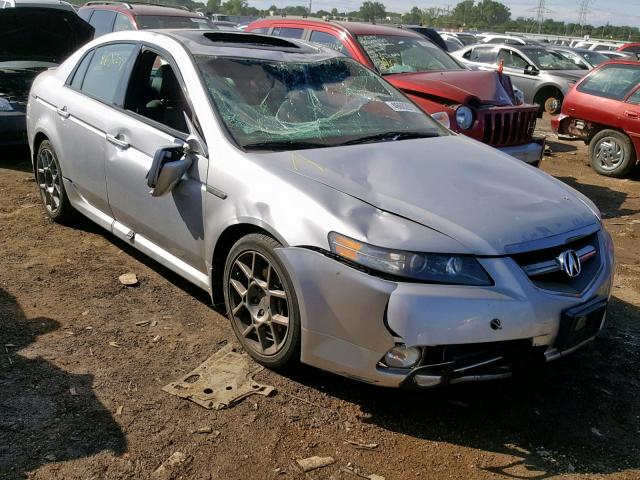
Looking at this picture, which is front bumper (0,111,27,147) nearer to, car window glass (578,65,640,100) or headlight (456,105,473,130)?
headlight (456,105,473,130)

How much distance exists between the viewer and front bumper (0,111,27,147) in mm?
7301

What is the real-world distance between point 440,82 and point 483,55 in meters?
10.0

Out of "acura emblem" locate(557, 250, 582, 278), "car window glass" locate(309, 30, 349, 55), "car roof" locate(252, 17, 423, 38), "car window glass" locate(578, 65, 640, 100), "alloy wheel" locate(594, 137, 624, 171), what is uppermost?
"car roof" locate(252, 17, 423, 38)

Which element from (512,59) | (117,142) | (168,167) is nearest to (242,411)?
(168,167)

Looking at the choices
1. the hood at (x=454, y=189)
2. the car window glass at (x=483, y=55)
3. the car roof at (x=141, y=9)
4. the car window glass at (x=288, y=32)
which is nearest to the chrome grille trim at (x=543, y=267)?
the hood at (x=454, y=189)

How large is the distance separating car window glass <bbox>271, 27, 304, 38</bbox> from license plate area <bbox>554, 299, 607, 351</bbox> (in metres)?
5.97

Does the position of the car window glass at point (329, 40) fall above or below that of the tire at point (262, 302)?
above

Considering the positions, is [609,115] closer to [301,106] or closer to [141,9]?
[301,106]

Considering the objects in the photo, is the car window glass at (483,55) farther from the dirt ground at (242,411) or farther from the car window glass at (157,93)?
the car window glass at (157,93)

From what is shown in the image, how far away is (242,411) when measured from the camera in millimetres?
3184

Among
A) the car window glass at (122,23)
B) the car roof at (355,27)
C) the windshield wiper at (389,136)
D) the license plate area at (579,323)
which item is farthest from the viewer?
the car window glass at (122,23)

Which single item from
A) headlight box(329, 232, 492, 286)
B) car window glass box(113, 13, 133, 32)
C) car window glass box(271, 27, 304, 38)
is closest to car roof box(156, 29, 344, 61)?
headlight box(329, 232, 492, 286)

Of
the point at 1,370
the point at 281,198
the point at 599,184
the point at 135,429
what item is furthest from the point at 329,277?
the point at 599,184

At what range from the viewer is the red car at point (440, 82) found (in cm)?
671
